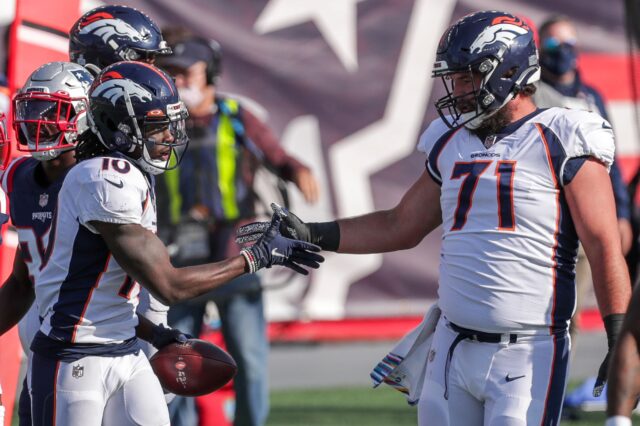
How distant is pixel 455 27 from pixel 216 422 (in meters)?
2.70

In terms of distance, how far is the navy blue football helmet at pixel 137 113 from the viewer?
3.57 m

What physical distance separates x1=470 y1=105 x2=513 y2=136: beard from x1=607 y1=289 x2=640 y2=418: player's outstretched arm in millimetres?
957

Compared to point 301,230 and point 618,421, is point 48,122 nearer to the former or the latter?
point 301,230

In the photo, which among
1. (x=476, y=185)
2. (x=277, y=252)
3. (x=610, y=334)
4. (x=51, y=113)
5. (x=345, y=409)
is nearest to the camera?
(x=610, y=334)

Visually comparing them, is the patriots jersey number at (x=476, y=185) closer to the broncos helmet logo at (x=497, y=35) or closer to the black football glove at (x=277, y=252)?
the broncos helmet logo at (x=497, y=35)

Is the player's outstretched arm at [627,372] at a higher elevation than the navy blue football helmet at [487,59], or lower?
lower

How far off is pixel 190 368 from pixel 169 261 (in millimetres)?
426

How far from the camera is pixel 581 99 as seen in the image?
20.1ft

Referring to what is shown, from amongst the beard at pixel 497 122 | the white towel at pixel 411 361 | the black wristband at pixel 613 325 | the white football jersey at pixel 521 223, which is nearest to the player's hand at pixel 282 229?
the white towel at pixel 411 361

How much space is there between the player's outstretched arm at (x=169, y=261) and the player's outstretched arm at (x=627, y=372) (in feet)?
3.95

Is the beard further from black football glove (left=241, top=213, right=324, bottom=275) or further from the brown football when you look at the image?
the brown football

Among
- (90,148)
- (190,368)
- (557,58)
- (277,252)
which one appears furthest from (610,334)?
(557,58)

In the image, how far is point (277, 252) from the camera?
12.0ft

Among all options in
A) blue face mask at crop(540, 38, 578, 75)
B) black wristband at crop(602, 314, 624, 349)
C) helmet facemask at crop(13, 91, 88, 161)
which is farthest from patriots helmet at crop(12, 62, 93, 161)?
blue face mask at crop(540, 38, 578, 75)
